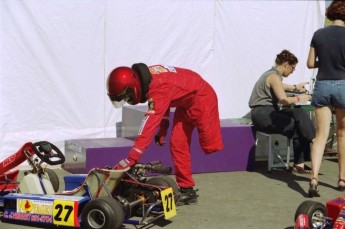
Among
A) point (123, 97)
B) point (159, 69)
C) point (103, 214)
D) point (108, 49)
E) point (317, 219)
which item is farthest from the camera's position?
point (108, 49)

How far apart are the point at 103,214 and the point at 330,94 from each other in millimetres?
2425

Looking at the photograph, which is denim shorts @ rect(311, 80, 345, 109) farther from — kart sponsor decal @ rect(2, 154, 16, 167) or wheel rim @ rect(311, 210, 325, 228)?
kart sponsor decal @ rect(2, 154, 16, 167)

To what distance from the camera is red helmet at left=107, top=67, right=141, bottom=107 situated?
15.7 feet

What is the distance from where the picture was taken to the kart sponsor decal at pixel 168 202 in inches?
183

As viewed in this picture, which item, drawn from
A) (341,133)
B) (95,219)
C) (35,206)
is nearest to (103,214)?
(95,219)

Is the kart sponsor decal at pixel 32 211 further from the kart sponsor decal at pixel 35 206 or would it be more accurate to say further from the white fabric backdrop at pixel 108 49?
the white fabric backdrop at pixel 108 49

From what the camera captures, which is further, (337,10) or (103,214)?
(337,10)

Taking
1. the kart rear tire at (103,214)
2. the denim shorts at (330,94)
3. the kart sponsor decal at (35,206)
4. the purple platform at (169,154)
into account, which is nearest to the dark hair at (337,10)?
the denim shorts at (330,94)

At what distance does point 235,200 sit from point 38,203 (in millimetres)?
1869

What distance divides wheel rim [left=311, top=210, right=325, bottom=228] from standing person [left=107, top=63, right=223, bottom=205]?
48.1 inches

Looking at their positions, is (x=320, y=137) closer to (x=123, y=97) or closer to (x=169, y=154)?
(x=169, y=154)

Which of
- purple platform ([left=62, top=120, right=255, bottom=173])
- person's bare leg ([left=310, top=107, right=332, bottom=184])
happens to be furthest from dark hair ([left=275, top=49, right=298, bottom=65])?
person's bare leg ([left=310, top=107, right=332, bottom=184])

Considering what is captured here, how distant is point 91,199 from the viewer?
467 cm

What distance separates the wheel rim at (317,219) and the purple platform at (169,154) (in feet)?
8.49
